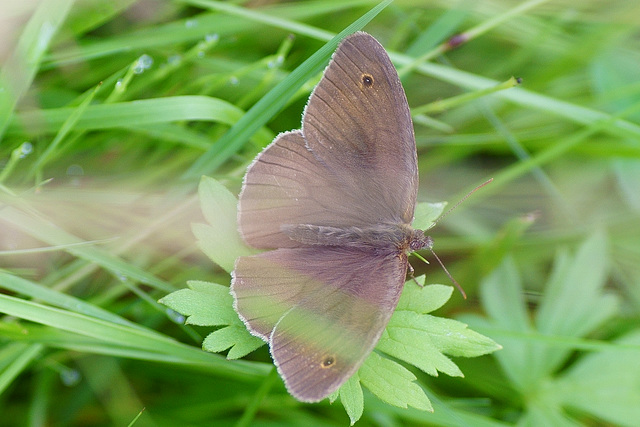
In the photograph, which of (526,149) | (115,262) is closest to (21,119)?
(115,262)

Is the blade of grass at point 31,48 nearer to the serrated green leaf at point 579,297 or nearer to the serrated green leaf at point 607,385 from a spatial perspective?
the serrated green leaf at point 579,297

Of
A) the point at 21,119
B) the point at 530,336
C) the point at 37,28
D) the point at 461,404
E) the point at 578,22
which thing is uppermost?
the point at 37,28

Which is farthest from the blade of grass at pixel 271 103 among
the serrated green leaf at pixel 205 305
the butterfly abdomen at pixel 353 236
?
the serrated green leaf at pixel 205 305

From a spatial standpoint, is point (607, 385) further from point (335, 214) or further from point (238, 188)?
point (238, 188)

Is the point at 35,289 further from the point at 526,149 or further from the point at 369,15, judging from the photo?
the point at 526,149

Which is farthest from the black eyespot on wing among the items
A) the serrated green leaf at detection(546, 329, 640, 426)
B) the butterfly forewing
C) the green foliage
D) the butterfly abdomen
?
the serrated green leaf at detection(546, 329, 640, 426)

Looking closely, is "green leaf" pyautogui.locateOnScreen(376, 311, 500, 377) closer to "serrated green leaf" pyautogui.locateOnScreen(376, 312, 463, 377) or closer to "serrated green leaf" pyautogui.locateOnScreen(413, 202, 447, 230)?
"serrated green leaf" pyautogui.locateOnScreen(376, 312, 463, 377)
